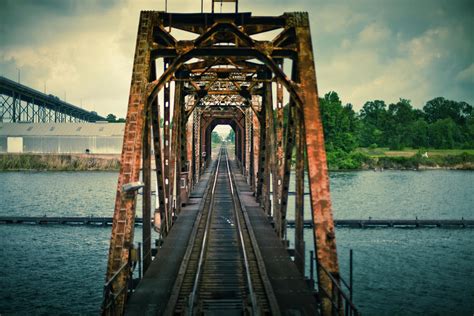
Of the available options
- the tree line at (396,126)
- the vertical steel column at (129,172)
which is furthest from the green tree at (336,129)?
the vertical steel column at (129,172)

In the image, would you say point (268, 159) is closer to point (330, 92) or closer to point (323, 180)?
point (323, 180)

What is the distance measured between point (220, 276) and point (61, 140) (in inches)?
3938

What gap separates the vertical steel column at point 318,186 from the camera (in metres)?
8.57

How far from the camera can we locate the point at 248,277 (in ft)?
38.8

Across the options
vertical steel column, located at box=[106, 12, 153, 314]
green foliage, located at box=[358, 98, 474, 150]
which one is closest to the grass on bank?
green foliage, located at box=[358, 98, 474, 150]

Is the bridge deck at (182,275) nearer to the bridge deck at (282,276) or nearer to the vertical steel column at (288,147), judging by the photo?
the bridge deck at (282,276)

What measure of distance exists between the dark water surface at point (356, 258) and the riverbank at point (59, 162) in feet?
120

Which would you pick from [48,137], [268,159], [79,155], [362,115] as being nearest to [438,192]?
[268,159]

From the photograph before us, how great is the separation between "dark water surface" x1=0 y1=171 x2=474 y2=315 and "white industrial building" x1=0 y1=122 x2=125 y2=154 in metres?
41.8

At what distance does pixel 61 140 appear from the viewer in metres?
102

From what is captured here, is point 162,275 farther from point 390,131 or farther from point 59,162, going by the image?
point 390,131

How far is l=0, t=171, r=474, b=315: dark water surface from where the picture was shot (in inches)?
958

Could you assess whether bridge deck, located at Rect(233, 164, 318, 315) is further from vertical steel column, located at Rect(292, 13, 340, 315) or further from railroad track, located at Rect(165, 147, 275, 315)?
vertical steel column, located at Rect(292, 13, 340, 315)

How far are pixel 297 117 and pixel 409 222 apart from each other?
1318 inches
